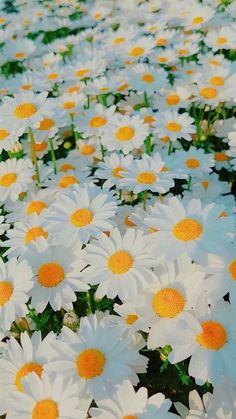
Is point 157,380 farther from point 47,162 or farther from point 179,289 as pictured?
point 47,162

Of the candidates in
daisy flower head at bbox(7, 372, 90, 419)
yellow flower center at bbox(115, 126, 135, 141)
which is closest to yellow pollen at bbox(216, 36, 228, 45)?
yellow flower center at bbox(115, 126, 135, 141)

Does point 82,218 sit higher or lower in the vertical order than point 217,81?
higher

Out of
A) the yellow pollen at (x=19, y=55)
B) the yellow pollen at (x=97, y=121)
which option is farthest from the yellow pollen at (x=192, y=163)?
the yellow pollen at (x=19, y=55)

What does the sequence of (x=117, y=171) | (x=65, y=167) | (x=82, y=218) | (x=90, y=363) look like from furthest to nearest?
(x=65, y=167)
(x=117, y=171)
(x=82, y=218)
(x=90, y=363)

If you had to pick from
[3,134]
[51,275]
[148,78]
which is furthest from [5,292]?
[148,78]

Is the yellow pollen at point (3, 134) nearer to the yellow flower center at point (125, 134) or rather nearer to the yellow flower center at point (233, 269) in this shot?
the yellow flower center at point (125, 134)

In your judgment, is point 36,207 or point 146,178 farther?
point 36,207

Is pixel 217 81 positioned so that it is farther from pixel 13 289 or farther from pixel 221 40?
pixel 13 289
